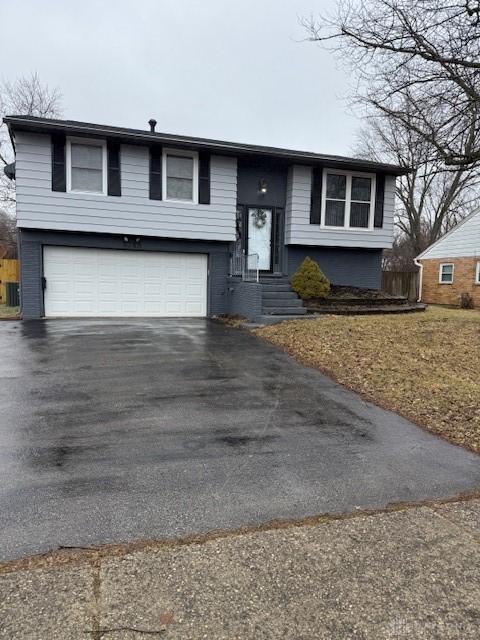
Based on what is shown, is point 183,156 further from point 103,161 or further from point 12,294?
point 12,294

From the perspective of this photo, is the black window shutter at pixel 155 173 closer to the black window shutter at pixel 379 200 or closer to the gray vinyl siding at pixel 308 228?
the gray vinyl siding at pixel 308 228

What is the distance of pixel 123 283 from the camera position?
12023 mm

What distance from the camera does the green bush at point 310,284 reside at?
1134cm

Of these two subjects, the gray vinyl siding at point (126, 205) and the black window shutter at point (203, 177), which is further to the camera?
the black window shutter at point (203, 177)

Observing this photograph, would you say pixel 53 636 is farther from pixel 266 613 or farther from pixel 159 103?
pixel 159 103

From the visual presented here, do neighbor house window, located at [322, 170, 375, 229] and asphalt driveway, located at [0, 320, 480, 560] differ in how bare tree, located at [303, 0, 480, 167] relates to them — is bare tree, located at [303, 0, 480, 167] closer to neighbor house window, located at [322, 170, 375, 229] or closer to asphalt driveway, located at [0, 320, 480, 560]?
neighbor house window, located at [322, 170, 375, 229]

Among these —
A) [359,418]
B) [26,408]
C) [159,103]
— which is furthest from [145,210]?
[159,103]

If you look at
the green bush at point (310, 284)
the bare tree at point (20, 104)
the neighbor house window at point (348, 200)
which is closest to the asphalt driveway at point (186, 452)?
the green bush at point (310, 284)

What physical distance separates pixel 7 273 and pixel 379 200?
45.5 feet

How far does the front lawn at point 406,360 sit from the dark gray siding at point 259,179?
4623 millimetres

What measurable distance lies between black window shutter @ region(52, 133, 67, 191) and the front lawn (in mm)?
6299

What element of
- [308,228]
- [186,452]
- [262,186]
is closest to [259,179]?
[262,186]

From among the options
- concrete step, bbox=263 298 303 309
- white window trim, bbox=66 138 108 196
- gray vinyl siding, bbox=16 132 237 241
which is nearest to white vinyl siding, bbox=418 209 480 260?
concrete step, bbox=263 298 303 309

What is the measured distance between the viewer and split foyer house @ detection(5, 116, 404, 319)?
10945mm
